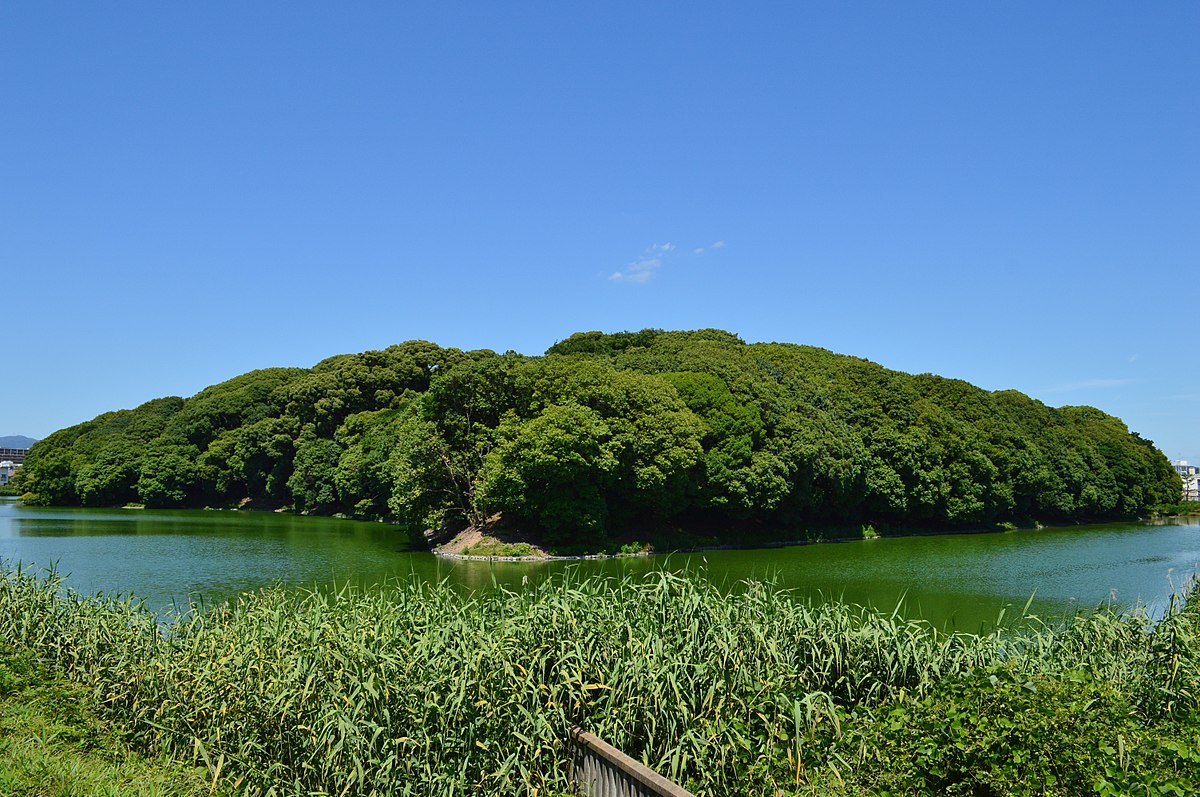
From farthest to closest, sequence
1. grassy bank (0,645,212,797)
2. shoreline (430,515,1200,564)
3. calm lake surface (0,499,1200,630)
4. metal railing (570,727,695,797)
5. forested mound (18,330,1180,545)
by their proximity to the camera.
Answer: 1. forested mound (18,330,1180,545)
2. shoreline (430,515,1200,564)
3. calm lake surface (0,499,1200,630)
4. grassy bank (0,645,212,797)
5. metal railing (570,727,695,797)

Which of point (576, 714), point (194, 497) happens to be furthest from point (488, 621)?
point (194, 497)

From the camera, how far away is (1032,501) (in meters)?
49.8

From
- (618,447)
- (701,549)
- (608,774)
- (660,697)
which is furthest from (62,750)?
(701,549)

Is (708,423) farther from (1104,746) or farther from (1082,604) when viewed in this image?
(1104,746)

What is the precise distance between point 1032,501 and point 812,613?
4896cm

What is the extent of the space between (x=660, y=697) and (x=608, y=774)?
0.66 metres

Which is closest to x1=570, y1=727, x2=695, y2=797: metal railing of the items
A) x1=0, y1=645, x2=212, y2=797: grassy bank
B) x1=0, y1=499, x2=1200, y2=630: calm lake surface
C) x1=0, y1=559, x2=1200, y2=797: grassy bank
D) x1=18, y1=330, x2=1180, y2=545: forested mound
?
x1=0, y1=559, x2=1200, y2=797: grassy bank

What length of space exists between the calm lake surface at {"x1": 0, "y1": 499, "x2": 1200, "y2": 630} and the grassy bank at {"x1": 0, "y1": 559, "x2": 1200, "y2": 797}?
278 inches

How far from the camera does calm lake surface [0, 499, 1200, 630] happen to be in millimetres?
19656

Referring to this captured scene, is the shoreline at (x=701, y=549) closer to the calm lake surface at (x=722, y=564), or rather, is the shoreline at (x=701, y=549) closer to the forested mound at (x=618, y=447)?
the calm lake surface at (x=722, y=564)

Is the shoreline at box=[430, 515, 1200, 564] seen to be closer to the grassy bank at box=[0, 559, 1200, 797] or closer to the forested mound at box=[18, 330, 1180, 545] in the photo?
the forested mound at box=[18, 330, 1180, 545]

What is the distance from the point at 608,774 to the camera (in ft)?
16.5

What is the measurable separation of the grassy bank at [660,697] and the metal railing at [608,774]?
0.40 feet

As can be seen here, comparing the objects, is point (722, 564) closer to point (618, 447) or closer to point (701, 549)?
point (618, 447)
